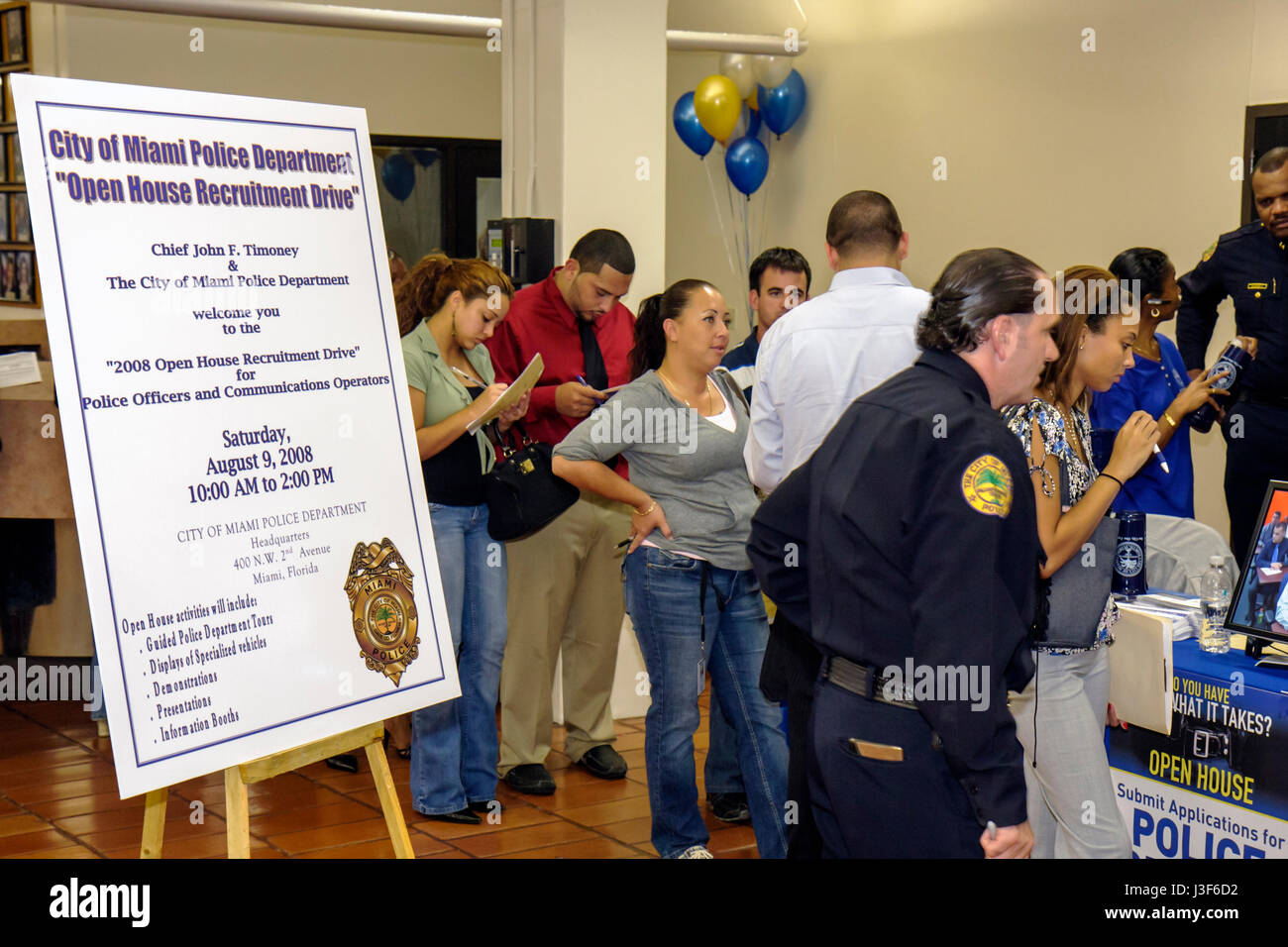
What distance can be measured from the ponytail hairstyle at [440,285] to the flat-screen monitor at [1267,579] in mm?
2012

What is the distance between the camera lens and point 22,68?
706cm

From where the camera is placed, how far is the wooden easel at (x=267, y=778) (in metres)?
2.24

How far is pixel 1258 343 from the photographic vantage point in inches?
155

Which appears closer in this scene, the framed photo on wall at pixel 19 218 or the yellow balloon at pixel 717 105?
the yellow balloon at pixel 717 105

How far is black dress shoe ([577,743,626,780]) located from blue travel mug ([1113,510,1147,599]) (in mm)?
1719

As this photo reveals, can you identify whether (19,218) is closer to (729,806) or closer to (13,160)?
(13,160)

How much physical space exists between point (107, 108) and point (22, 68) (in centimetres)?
574

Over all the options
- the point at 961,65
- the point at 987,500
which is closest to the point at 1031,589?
the point at 987,500

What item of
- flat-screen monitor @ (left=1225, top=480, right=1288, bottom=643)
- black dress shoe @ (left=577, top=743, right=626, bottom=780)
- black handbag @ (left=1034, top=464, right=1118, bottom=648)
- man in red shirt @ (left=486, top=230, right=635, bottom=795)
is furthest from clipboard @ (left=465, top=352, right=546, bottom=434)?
flat-screen monitor @ (left=1225, top=480, right=1288, bottom=643)

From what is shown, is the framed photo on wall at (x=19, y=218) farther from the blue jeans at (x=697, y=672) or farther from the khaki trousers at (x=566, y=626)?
the blue jeans at (x=697, y=672)

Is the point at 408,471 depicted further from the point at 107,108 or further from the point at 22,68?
the point at 22,68

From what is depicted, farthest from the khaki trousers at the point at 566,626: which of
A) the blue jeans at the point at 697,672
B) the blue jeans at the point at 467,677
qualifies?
the blue jeans at the point at 697,672

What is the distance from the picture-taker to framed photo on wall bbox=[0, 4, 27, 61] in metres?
7.04

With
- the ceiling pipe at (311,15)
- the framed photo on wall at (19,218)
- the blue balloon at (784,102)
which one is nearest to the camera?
the ceiling pipe at (311,15)
